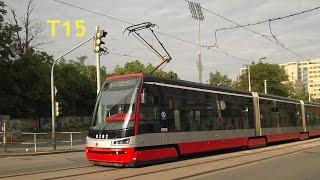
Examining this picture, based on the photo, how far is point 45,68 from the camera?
204ft

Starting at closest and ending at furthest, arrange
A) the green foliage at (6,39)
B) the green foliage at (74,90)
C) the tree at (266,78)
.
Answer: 1. the green foliage at (6,39)
2. the green foliage at (74,90)
3. the tree at (266,78)

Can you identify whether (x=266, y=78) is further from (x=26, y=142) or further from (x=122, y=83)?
(x=122, y=83)

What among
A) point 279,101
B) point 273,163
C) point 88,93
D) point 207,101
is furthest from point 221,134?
point 88,93

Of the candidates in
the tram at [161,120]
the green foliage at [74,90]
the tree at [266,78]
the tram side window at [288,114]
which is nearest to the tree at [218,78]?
the tree at [266,78]

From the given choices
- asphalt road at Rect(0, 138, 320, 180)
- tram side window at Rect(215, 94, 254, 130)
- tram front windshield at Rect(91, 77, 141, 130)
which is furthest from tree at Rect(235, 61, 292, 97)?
tram front windshield at Rect(91, 77, 141, 130)

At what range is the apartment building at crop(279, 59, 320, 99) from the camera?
439 ft

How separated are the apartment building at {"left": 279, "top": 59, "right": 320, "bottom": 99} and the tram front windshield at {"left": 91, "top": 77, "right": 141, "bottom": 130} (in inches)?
4641

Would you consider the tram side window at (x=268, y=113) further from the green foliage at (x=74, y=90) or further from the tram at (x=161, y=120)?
the green foliage at (x=74, y=90)

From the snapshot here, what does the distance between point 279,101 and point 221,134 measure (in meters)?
10.7

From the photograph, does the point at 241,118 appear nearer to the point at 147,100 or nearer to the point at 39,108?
the point at 147,100

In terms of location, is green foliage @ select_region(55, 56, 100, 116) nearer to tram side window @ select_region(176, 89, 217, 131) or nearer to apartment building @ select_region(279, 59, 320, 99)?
tram side window @ select_region(176, 89, 217, 131)

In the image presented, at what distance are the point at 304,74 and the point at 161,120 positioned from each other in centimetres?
13275

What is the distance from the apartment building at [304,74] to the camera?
439 feet

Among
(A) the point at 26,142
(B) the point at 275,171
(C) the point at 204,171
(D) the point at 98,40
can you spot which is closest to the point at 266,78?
(A) the point at 26,142
